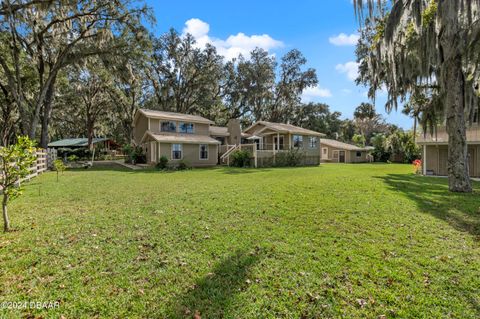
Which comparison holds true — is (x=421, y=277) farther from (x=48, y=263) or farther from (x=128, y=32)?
(x=128, y=32)

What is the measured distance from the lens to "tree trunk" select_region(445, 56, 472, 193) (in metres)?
8.78

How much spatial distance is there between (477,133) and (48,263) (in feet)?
65.3

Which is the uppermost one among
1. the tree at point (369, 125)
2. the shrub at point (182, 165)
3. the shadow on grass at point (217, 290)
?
the tree at point (369, 125)

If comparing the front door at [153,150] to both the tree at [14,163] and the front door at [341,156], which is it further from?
the front door at [341,156]

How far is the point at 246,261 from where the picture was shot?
3.68 m

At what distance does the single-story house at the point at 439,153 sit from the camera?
15047mm

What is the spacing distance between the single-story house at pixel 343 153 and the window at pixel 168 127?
24.6 m

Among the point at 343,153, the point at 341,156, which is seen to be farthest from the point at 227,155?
→ the point at 343,153

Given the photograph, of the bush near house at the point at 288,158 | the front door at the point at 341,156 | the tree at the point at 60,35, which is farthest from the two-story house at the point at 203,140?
the front door at the point at 341,156

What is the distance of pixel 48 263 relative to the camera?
3.58m

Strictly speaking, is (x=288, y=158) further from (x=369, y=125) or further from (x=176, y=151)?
(x=369, y=125)

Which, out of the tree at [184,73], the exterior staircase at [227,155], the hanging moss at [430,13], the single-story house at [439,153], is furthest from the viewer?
the tree at [184,73]

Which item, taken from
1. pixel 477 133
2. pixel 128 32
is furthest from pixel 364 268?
pixel 128 32

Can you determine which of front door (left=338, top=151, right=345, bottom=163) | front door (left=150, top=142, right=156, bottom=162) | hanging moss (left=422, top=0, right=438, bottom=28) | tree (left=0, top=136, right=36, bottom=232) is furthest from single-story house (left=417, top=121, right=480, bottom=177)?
front door (left=338, top=151, right=345, bottom=163)
